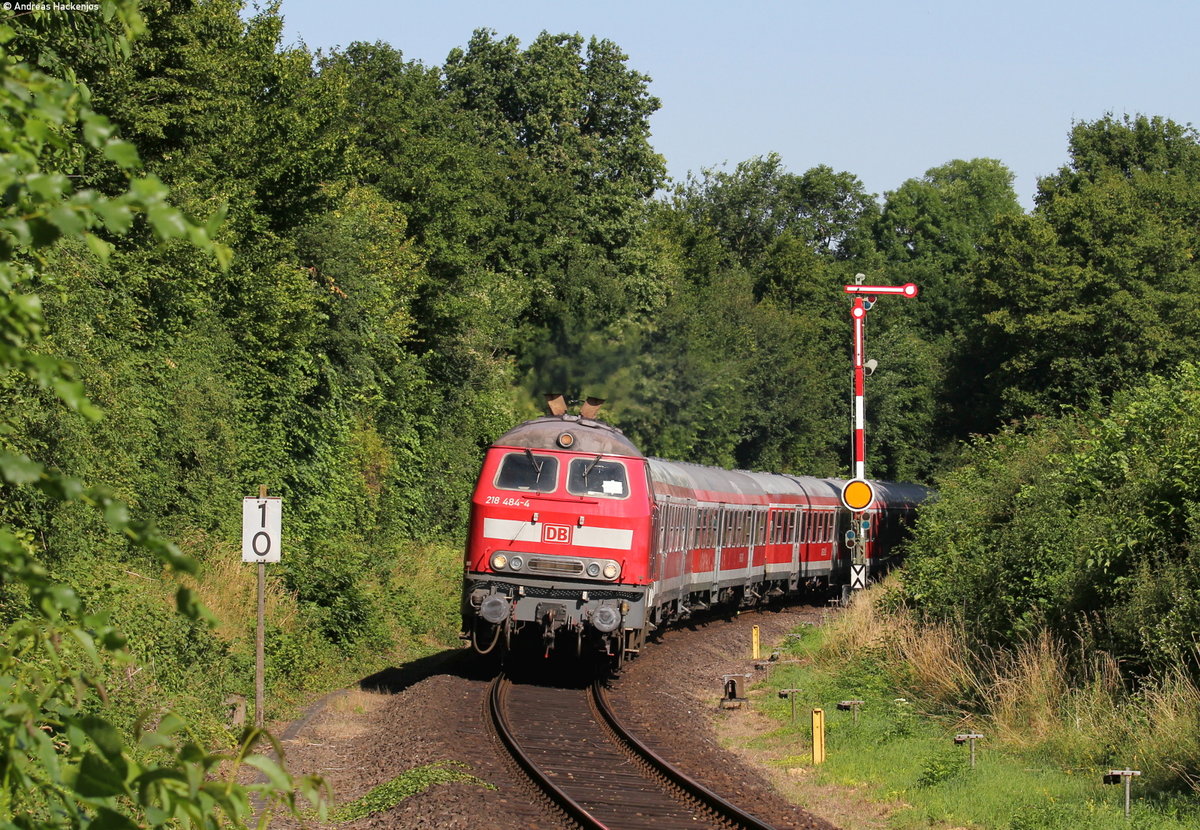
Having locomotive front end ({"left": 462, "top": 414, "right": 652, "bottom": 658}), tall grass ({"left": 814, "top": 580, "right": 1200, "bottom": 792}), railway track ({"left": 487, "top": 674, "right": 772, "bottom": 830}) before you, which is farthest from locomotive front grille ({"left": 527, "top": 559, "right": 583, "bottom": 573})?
tall grass ({"left": 814, "top": 580, "right": 1200, "bottom": 792})

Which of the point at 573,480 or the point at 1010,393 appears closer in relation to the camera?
the point at 573,480

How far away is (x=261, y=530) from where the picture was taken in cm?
1355

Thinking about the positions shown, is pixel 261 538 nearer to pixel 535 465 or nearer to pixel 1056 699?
pixel 535 465

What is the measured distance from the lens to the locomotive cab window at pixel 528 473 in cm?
1738

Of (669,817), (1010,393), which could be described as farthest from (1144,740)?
(1010,393)

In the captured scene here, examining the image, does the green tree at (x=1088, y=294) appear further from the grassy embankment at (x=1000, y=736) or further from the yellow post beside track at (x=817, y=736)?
the yellow post beside track at (x=817, y=736)

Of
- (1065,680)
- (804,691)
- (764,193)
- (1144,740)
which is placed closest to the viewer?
(1144,740)

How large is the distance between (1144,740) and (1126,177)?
54630 millimetres

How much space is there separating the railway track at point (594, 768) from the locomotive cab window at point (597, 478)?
273 centimetres

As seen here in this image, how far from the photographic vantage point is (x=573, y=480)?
17.4 meters

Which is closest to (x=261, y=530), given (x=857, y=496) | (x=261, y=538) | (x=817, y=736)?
(x=261, y=538)

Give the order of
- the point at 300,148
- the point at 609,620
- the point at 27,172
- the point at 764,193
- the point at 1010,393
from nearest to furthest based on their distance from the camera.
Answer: the point at 27,172
the point at 609,620
the point at 300,148
the point at 1010,393
the point at 764,193

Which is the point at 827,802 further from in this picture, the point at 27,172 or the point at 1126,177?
the point at 1126,177

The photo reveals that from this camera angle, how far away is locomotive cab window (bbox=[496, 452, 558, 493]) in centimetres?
1738
